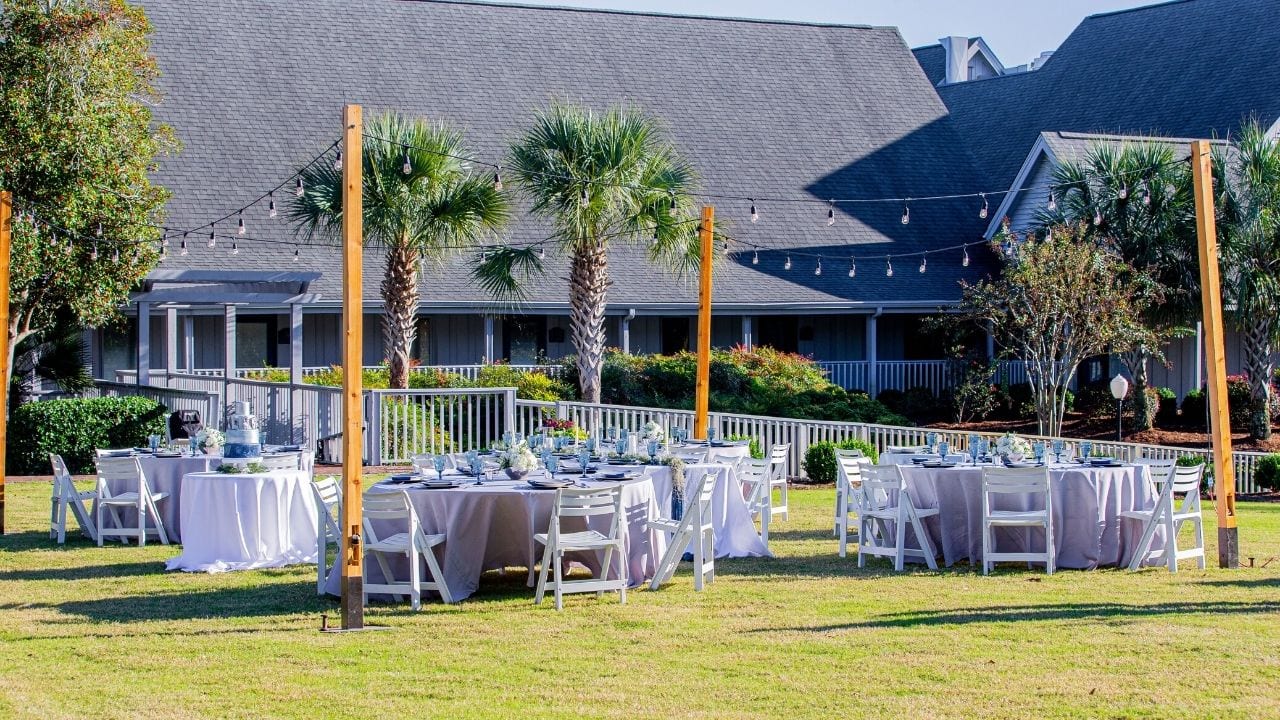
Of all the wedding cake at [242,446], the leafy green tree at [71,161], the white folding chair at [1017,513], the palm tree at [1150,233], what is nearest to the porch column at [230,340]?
the leafy green tree at [71,161]

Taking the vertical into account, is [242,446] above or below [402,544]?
above

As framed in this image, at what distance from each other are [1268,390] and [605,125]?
1352 centimetres

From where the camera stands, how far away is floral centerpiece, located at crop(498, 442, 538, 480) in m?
13.1

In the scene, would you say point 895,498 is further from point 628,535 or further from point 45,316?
point 45,316

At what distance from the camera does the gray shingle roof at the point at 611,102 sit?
3131cm

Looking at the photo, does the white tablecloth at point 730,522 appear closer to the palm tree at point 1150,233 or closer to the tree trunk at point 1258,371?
the palm tree at point 1150,233

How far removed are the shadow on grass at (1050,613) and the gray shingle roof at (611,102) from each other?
1911cm

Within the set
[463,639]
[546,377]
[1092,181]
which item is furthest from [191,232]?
[463,639]

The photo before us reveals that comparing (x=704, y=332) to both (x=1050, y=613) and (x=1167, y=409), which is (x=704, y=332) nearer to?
(x=1050, y=613)

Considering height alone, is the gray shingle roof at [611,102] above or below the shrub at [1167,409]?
above

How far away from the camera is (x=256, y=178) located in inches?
1218

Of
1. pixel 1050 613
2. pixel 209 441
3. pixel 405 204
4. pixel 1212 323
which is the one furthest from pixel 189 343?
pixel 1050 613

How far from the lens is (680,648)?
10.2m

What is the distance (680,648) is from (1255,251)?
21.2m
